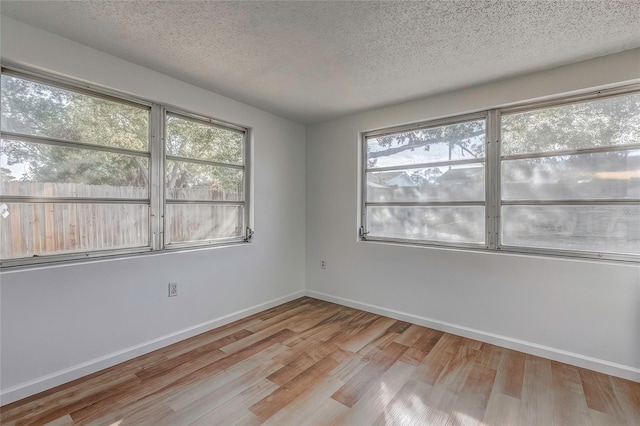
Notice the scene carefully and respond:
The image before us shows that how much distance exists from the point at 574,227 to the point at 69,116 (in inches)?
163

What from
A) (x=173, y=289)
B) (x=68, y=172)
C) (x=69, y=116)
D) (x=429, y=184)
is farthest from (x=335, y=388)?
(x=69, y=116)

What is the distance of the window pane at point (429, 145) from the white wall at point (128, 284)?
48.8 inches

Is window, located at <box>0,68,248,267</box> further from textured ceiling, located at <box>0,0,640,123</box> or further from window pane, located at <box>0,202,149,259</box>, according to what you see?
textured ceiling, located at <box>0,0,640,123</box>

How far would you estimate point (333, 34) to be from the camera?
6.38ft

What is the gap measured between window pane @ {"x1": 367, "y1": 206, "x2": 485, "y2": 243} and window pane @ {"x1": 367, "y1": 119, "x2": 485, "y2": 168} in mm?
549

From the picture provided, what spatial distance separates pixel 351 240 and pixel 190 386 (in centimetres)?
228

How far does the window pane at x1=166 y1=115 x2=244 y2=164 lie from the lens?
276 cm

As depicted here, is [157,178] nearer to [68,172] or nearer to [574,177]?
[68,172]

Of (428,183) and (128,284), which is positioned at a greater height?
(428,183)

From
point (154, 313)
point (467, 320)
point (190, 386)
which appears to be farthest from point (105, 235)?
point (467, 320)

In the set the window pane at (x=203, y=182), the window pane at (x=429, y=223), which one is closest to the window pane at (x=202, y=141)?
the window pane at (x=203, y=182)

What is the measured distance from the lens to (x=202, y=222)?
3004mm

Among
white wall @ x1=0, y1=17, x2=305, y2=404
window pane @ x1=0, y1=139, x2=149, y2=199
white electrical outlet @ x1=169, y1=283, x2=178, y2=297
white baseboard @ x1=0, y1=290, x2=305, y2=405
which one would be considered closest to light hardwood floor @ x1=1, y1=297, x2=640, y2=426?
white baseboard @ x1=0, y1=290, x2=305, y2=405

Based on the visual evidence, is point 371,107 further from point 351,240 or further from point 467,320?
point 467,320
